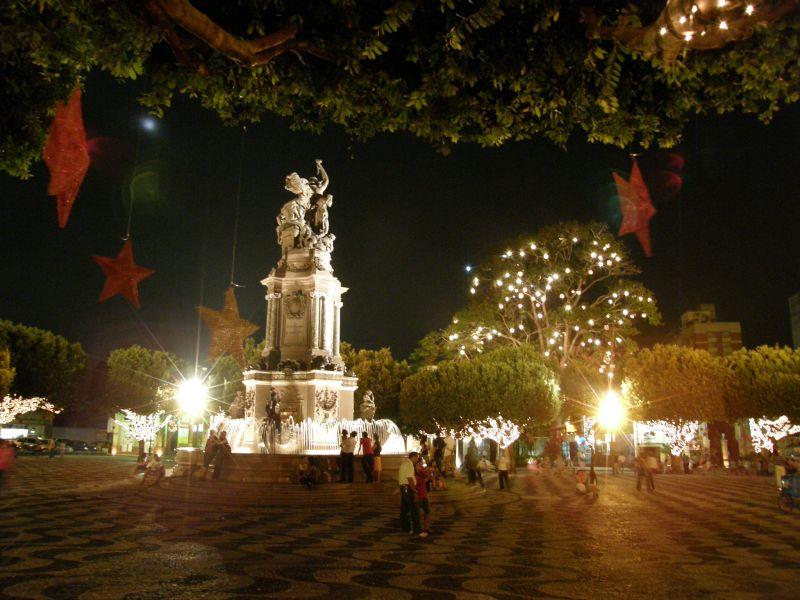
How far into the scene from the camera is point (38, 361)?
134 feet

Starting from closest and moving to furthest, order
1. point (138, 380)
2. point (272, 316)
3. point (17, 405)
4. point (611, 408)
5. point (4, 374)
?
point (272, 316), point (4, 374), point (17, 405), point (611, 408), point (138, 380)

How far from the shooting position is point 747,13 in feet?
20.2

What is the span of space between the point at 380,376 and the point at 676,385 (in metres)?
19.9

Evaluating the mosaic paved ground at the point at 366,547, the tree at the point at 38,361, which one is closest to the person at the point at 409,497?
the mosaic paved ground at the point at 366,547

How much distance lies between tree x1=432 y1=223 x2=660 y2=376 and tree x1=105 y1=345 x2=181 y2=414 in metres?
26.3

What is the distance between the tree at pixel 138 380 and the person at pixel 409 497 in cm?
4300

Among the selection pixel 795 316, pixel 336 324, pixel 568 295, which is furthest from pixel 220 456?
pixel 795 316

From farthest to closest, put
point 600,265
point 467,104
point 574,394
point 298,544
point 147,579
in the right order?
point 574,394 → point 600,265 → point 298,544 → point 467,104 → point 147,579

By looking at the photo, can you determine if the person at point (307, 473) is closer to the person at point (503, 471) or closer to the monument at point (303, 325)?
the monument at point (303, 325)

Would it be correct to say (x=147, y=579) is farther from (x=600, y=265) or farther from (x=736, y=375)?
(x=736, y=375)

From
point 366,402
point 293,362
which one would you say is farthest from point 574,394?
point 293,362

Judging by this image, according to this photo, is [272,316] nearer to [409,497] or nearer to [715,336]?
[409,497]

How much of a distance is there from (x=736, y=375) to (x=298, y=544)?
36346 millimetres

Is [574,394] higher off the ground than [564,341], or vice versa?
[564,341]
